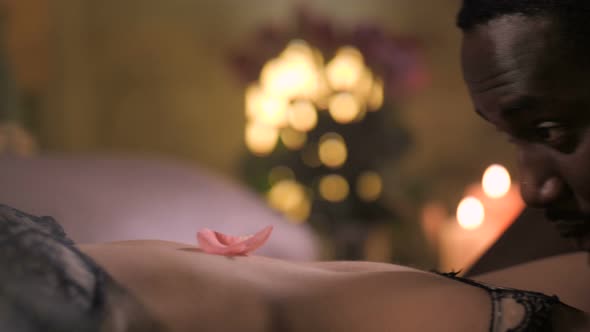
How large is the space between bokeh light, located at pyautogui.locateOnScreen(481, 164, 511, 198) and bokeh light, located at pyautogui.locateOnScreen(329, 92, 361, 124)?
2.57 feet

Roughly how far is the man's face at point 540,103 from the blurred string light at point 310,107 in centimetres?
149

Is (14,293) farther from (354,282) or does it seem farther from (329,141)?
(329,141)

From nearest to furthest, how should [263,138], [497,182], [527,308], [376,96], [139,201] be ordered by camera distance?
1. [527,308]
2. [497,182]
3. [139,201]
4. [376,96]
5. [263,138]

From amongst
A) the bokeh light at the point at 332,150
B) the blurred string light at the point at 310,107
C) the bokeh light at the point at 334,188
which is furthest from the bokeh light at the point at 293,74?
the bokeh light at the point at 334,188

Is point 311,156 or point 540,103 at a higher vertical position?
point 540,103

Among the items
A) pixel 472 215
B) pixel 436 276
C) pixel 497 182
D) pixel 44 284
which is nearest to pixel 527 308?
pixel 436 276

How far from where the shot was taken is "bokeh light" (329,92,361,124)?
2.23m

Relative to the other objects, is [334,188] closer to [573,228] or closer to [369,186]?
[369,186]

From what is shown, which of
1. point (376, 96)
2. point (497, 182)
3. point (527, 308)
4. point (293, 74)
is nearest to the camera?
point (527, 308)

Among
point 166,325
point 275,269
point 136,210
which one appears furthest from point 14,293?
point 136,210

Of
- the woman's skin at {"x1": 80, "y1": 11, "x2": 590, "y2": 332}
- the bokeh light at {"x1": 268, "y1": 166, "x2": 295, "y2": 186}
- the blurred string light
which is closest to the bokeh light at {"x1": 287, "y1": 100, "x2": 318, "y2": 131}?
the blurred string light

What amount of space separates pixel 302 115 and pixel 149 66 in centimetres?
98

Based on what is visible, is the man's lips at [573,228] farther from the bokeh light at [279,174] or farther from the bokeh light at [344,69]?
the bokeh light at [279,174]

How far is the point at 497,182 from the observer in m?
1.40
